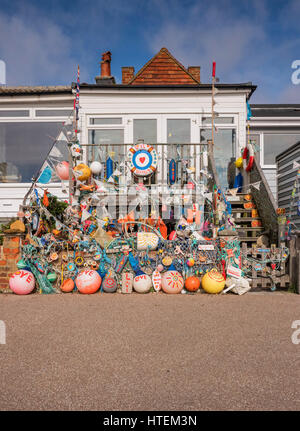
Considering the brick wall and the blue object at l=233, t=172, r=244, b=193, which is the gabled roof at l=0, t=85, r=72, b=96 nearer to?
the blue object at l=233, t=172, r=244, b=193

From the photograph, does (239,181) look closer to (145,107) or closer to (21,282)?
(145,107)

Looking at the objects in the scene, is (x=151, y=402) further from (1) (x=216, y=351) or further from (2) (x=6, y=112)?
(2) (x=6, y=112)

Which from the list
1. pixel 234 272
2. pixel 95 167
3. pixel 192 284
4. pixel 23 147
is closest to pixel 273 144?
pixel 95 167

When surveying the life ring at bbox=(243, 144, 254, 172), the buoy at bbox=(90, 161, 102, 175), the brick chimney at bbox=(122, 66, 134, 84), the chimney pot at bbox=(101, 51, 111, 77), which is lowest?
the buoy at bbox=(90, 161, 102, 175)

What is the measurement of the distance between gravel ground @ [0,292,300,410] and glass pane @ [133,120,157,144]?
20.5 ft

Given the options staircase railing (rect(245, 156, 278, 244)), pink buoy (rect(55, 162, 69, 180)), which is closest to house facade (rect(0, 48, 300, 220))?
staircase railing (rect(245, 156, 278, 244))

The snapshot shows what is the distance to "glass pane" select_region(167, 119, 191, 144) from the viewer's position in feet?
33.8

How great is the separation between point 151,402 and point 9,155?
10407mm

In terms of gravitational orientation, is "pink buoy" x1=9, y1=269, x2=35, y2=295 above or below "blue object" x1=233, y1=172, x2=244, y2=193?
below

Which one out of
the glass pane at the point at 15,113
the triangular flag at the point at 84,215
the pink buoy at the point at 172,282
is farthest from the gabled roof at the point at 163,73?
the pink buoy at the point at 172,282

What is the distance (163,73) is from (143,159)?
663 centimetres

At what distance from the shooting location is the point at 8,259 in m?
6.05

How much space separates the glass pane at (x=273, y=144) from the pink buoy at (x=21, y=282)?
9.58 meters

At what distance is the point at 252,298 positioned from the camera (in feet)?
18.1
